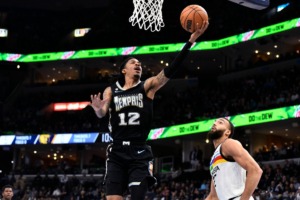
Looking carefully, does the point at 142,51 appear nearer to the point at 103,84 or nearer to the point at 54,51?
the point at 103,84

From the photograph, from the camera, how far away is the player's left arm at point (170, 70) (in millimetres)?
6082

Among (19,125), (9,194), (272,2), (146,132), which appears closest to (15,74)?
(19,125)

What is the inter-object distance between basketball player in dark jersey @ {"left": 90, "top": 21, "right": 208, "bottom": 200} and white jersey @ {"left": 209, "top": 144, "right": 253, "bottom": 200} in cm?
82

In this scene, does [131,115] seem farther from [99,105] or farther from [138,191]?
[138,191]

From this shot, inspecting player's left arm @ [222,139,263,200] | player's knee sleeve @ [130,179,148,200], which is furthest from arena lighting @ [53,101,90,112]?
player's left arm @ [222,139,263,200]

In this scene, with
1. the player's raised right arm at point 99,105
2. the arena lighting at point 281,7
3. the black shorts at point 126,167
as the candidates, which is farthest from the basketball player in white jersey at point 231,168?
the arena lighting at point 281,7

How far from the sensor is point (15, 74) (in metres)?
45.1

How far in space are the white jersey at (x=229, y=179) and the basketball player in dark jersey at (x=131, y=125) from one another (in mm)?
817

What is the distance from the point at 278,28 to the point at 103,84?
587 inches

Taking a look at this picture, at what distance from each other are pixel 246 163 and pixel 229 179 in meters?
0.35

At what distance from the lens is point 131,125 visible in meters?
6.36

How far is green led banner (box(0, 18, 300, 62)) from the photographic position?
112ft

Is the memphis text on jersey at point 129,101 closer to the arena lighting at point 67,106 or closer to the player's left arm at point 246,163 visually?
the player's left arm at point 246,163

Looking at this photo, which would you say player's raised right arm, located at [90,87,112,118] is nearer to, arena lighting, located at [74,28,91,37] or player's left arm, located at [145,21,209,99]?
player's left arm, located at [145,21,209,99]
